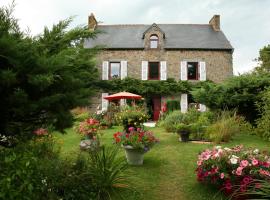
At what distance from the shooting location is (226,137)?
28.8 ft

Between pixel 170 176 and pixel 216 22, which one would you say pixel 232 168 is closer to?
pixel 170 176

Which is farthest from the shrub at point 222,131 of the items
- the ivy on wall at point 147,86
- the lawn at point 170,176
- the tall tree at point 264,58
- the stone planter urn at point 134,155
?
the tall tree at point 264,58

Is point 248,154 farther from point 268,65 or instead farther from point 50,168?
point 268,65

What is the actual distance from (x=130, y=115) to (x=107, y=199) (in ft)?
Answer: 15.3

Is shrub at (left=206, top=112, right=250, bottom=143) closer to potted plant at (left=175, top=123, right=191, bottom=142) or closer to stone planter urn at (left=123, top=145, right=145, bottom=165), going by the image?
potted plant at (left=175, top=123, right=191, bottom=142)

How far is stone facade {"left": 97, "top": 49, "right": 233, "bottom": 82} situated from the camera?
20.4 metres

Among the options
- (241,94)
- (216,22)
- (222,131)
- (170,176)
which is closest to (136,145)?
(170,176)

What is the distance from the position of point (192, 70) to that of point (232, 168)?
17.2 metres

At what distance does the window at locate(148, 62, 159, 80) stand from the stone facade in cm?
33

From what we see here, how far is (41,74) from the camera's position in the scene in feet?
7.92

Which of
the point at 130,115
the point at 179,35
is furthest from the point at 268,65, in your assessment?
the point at 130,115

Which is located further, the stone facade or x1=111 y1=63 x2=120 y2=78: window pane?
x1=111 y1=63 x2=120 y2=78: window pane

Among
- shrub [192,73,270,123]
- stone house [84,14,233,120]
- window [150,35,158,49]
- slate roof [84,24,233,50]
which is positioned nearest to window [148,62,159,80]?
stone house [84,14,233,120]

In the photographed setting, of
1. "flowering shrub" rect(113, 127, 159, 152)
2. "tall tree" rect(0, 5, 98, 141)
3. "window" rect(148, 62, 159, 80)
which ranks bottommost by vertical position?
"flowering shrub" rect(113, 127, 159, 152)
